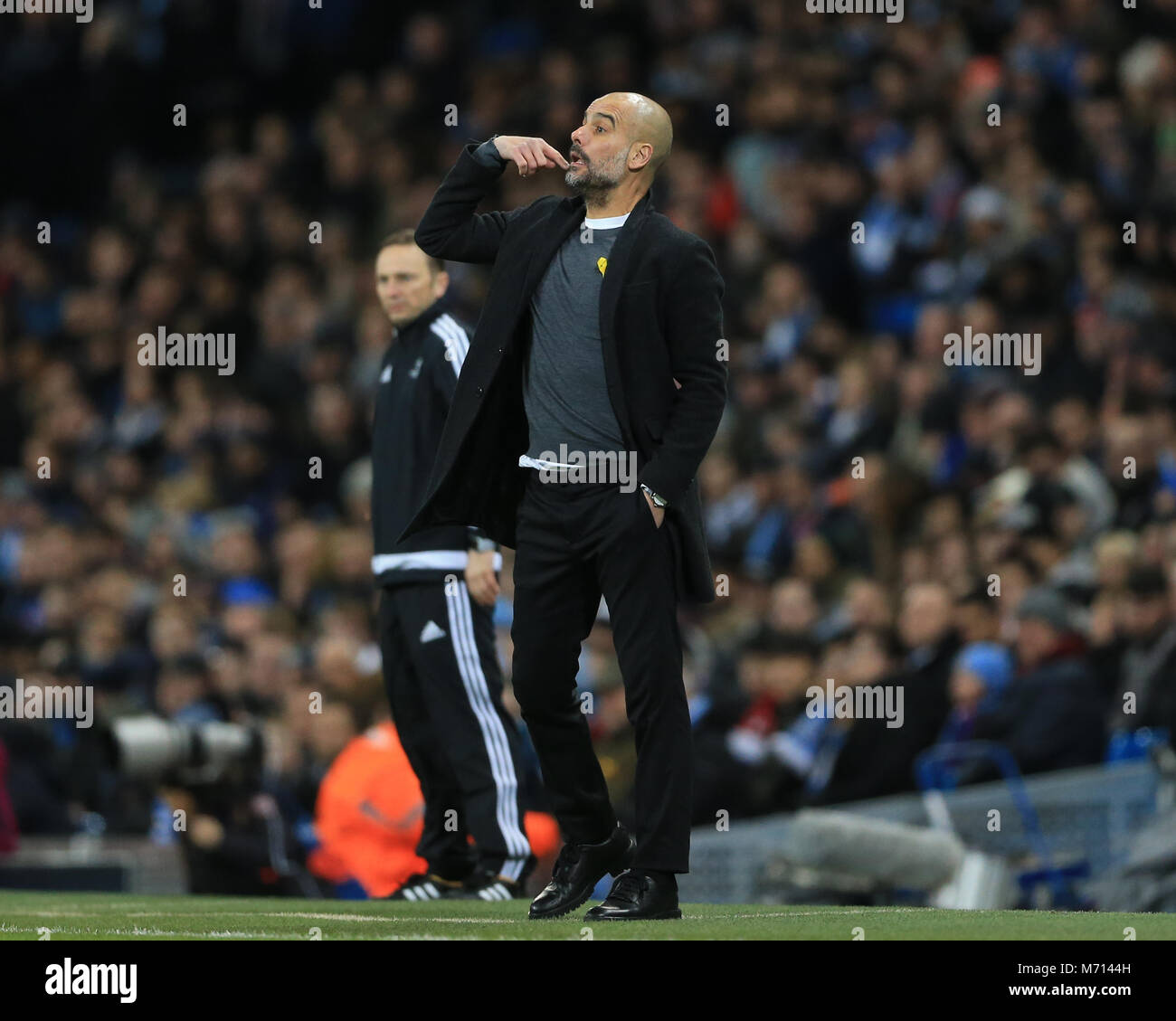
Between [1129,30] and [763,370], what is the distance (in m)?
3.43

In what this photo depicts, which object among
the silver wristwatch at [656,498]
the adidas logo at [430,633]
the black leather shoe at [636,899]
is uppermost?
the silver wristwatch at [656,498]

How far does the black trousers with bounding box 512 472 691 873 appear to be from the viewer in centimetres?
629

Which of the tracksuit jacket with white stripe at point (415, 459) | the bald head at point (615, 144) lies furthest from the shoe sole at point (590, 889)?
the bald head at point (615, 144)

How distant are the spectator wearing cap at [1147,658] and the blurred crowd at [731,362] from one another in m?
0.02

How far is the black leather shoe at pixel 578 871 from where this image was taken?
21.5ft

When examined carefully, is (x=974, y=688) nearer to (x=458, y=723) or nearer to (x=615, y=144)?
(x=458, y=723)

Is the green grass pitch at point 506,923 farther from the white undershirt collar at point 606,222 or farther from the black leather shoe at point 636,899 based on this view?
the white undershirt collar at point 606,222

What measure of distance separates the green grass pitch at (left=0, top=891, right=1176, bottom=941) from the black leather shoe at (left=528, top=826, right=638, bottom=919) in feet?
0.21

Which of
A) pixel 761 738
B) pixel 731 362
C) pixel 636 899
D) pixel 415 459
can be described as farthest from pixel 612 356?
pixel 731 362

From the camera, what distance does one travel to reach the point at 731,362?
1489 centimetres

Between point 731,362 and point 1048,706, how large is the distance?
5.22 m

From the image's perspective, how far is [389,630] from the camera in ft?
26.9
